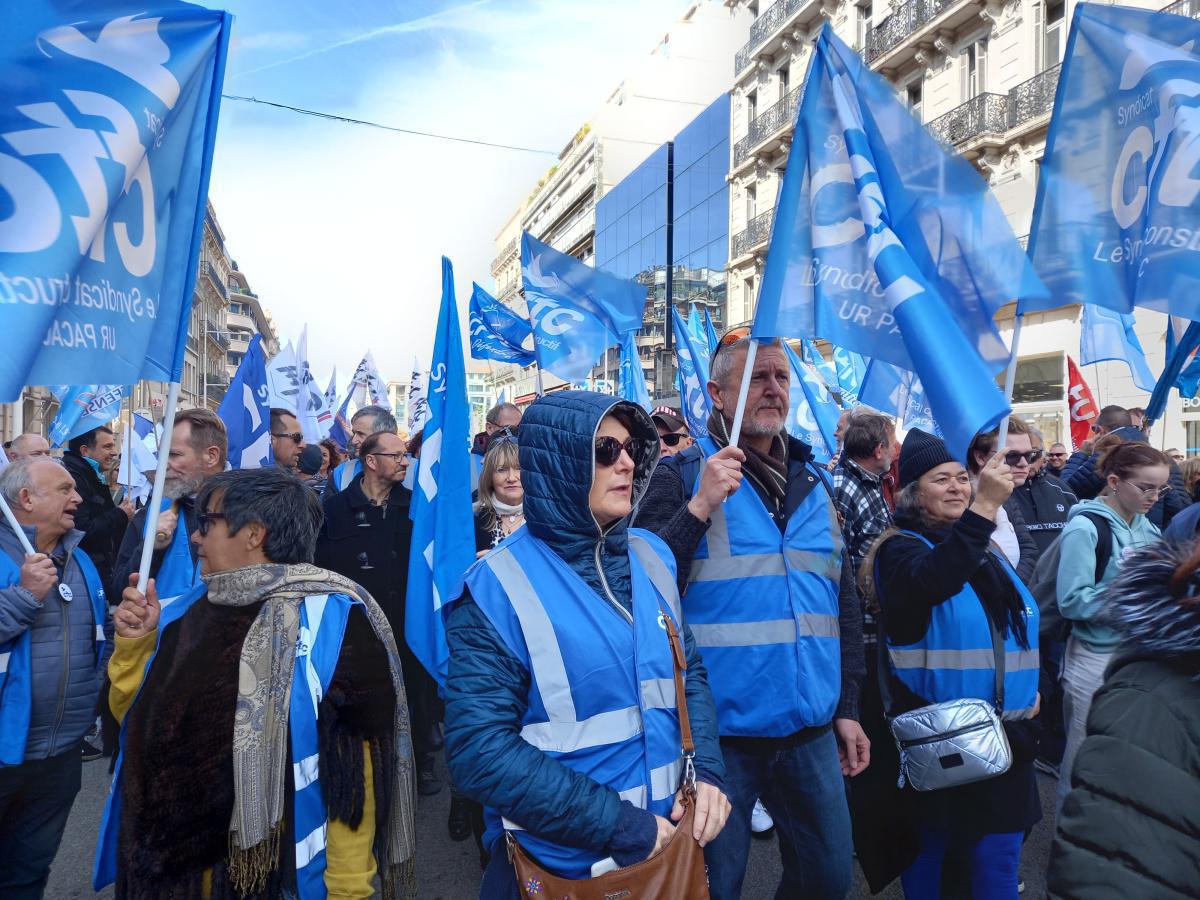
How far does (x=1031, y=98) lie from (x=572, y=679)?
764 inches

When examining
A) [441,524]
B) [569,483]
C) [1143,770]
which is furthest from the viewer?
[441,524]

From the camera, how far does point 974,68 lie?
19078 mm

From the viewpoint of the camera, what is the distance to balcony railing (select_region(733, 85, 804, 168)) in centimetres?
2547

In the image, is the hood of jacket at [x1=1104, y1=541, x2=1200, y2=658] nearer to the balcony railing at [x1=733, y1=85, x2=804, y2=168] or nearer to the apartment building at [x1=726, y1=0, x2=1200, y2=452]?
the apartment building at [x1=726, y1=0, x2=1200, y2=452]

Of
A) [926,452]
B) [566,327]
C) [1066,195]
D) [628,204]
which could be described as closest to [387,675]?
[926,452]

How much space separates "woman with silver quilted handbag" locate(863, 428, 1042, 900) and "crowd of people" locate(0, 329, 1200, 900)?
0.4 inches

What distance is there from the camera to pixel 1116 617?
1281 mm

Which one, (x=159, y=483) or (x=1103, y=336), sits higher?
(x=1103, y=336)

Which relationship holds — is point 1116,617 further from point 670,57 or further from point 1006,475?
point 670,57

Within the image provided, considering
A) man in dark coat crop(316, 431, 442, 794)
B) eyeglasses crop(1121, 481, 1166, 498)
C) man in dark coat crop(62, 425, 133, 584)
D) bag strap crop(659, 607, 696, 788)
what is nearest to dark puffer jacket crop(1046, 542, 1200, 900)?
bag strap crop(659, 607, 696, 788)

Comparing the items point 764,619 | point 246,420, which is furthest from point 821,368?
point 764,619

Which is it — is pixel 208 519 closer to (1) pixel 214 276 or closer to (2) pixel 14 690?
(2) pixel 14 690

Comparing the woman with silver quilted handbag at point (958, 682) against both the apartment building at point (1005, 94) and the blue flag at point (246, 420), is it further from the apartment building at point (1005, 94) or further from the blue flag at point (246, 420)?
the apartment building at point (1005, 94)

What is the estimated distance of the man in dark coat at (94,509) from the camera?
5.80m
